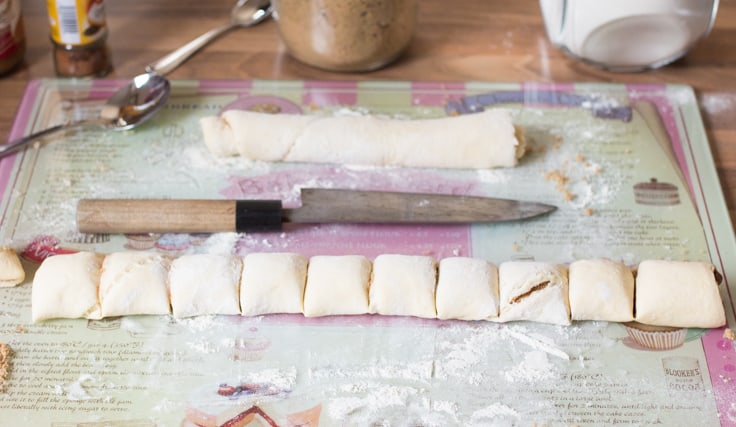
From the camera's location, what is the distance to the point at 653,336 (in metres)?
1.25

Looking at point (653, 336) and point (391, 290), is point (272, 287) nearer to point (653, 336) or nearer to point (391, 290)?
point (391, 290)

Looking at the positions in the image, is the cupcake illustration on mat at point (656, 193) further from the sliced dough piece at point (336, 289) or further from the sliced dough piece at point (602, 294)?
the sliced dough piece at point (336, 289)

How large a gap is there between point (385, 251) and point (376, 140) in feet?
0.68

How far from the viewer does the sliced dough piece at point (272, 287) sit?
4.10ft

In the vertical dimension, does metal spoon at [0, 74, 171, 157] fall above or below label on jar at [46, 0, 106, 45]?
below

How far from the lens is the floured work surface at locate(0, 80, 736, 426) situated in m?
1.17

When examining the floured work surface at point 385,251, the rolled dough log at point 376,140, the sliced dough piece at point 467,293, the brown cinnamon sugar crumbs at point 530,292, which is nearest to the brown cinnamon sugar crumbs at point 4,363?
the floured work surface at point 385,251

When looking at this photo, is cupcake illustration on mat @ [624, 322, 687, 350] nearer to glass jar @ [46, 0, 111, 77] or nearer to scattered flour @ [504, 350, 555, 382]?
scattered flour @ [504, 350, 555, 382]

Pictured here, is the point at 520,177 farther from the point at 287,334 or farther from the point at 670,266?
the point at 287,334

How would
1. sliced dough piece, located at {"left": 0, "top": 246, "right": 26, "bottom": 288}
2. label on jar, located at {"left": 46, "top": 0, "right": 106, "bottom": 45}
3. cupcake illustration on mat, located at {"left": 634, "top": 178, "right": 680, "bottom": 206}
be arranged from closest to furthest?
sliced dough piece, located at {"left": 0, "top": 246, "right": 26, "bottom": 288}, cupcake illustration on mat, located at {"left": 634, "top": 178, "right": 680, "bottom": 206}, label on jar, located at {"left": 46, "top": 0, "right": 106, "bottom": 45}

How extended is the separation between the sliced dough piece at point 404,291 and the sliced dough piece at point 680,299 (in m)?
0.30

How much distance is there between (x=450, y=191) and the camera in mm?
1462

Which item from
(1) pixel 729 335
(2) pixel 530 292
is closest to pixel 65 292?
(2) pixel 530 292

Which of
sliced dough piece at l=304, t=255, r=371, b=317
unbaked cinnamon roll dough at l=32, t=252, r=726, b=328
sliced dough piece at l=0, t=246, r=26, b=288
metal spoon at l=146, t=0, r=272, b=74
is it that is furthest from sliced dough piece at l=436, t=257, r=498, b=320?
metal spoon at l=146, t=0, r=272, b=74
